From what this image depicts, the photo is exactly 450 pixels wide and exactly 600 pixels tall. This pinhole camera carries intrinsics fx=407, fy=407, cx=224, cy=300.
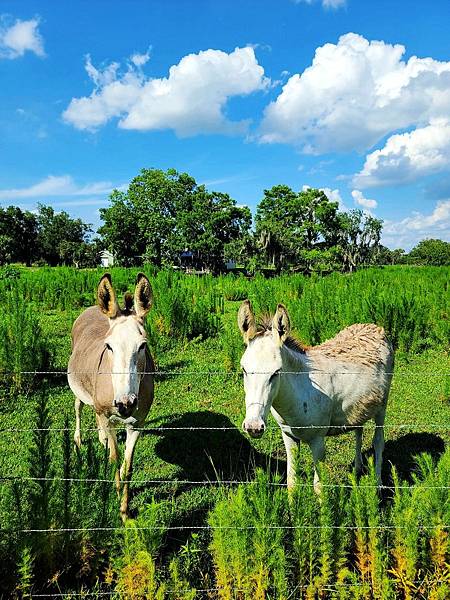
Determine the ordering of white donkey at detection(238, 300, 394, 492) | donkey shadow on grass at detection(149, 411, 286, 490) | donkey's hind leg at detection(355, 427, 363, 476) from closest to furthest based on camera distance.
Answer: white donkey at detection(238, 300, 394, 492) → donkey's hind leg at detection(355, 427, 363, 476) → donkey shadow on grass at detection(149, 411, 286, 490)

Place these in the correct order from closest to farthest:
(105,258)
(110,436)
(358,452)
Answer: (110,436) < (358,452) < (105,258)

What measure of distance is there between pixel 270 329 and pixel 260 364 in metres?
0.38

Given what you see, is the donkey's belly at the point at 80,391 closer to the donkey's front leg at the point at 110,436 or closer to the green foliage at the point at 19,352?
the donkey's front leg at the point at 110,436

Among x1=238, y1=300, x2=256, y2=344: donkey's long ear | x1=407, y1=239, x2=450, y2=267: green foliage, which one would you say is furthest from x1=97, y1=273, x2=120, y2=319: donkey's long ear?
x1=407, y1=239, x2=450, y2=267: green foliage

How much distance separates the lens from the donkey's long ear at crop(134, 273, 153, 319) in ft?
10.7

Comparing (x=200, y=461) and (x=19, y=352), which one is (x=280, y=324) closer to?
(x=200, y=461)

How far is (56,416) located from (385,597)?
15.5 feet

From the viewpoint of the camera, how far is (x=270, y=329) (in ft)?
10.3

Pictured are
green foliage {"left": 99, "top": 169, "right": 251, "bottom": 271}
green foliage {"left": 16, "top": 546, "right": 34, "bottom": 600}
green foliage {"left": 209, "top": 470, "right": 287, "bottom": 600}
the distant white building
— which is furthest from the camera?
the distant white building

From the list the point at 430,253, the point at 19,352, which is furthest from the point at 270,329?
the point at 430,253

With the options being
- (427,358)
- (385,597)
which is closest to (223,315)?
(427,358)

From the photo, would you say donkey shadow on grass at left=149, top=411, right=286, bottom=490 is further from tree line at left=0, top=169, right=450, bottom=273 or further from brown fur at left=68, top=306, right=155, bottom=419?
tree line at left=0, top=169, right=450, bottom=273

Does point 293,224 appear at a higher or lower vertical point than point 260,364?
higher

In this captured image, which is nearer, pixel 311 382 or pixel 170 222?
pixel 311 382
